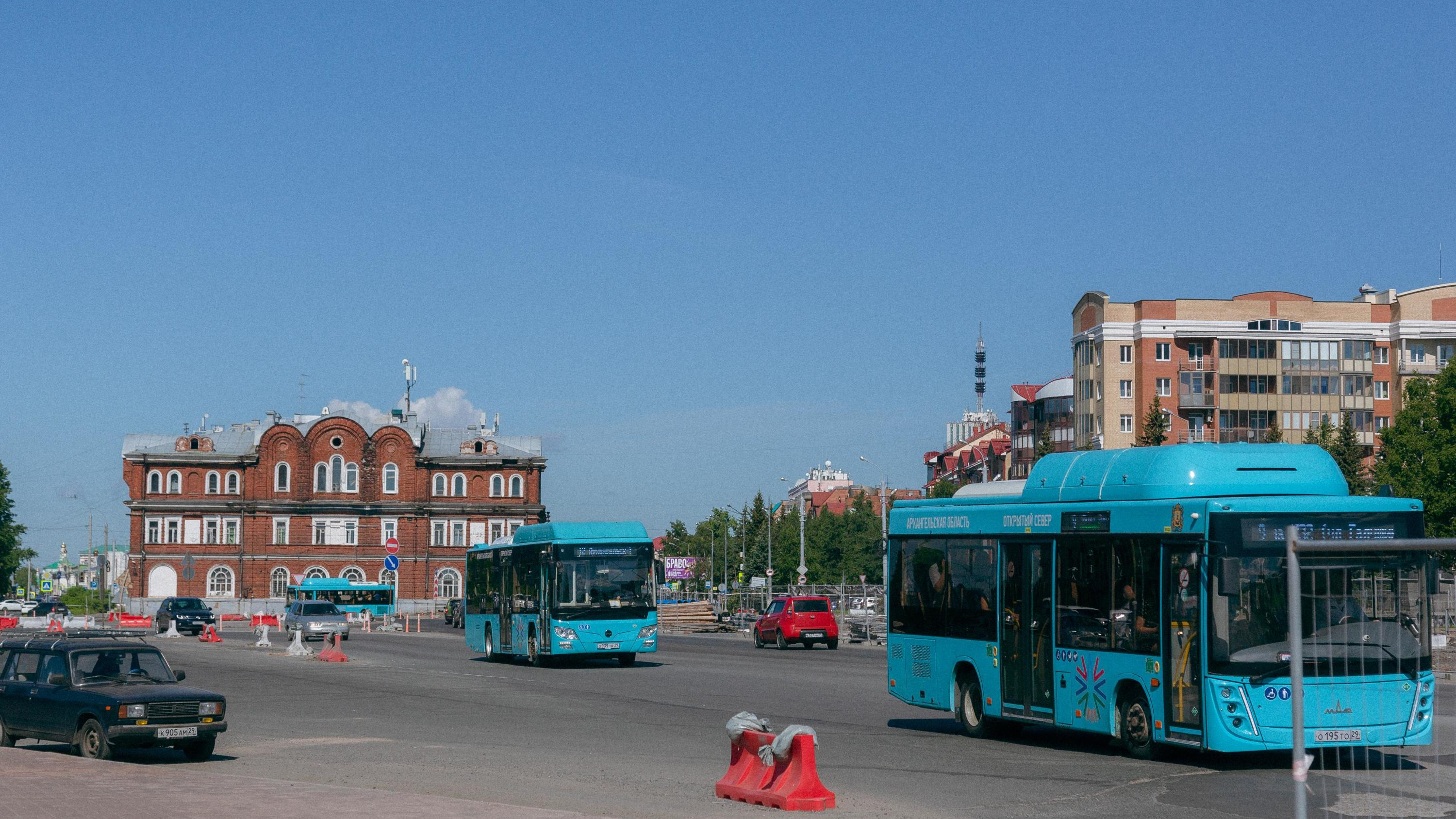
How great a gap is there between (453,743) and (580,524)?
1715 centimetres

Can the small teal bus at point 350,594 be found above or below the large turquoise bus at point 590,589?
below

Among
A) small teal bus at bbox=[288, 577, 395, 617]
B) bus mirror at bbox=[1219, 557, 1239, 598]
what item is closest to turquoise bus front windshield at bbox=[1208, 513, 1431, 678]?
bus mirror at bbox=[1219, 557, 1239, 598]

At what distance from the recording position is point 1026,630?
18.0 metres

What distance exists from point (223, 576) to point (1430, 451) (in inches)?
2905

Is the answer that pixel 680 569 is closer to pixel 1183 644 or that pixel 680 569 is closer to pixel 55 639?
pixel 55 639

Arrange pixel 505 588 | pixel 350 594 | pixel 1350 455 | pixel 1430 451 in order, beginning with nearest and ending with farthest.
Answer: pixel 505 588 < pixel 1430 451 < pixel 1350 455 < pixel 350 594

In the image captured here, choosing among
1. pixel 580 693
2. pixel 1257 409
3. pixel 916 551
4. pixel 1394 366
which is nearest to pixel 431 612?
pixel 1257 409

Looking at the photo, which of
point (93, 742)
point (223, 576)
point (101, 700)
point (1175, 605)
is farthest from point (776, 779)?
point (223, 576)

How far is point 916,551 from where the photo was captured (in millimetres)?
20703

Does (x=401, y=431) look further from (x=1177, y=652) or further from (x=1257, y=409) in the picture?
(x=1177, y=652)

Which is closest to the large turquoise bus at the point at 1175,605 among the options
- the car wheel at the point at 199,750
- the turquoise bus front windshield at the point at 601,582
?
Answer: the car wheel at the point at 199,750

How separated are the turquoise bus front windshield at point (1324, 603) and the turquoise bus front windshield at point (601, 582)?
22148 millimetres

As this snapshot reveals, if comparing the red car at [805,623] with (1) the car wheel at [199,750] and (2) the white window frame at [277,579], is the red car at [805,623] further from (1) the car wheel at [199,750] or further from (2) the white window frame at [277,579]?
(2) the white window frame at [277,579]

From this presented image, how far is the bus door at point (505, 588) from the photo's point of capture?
3894 centimetres
